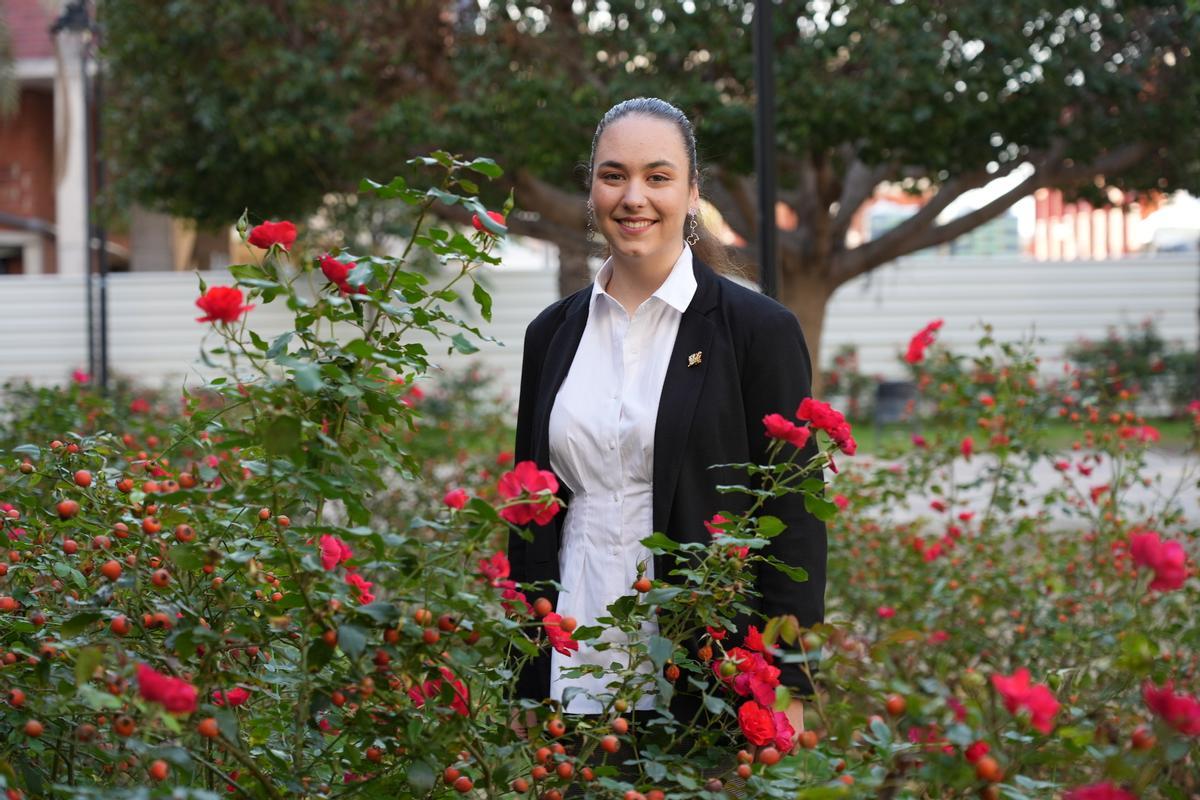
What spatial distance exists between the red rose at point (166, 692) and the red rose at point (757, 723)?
0.82 metres

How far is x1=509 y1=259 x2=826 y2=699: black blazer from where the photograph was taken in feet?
7.63

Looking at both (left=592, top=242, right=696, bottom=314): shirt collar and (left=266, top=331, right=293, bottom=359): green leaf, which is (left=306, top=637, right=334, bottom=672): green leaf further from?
(left=592, top=242, right=696, bottom=314): shirt collar

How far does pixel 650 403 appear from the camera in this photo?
7.99ft

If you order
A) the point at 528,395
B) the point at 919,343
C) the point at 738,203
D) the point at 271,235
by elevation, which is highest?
the point at 738,203

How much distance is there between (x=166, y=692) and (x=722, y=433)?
1.19 m

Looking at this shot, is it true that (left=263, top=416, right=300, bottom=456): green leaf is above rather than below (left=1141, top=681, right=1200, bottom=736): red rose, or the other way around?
above

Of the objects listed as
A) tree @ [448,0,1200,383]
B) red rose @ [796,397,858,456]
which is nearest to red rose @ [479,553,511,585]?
red rose @ [796,397,858,456]

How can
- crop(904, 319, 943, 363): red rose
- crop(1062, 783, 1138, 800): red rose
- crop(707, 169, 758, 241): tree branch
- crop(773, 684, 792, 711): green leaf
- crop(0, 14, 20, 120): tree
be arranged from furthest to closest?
crop(0, 14, 20, 120): tree → crop(707, 169, 758, 241): tree branch → crop(904, 319, 943, 363): red rose → crop(773, 684, 792, 711): green leaf → crop(1062, 783, 1138, 800): red rose

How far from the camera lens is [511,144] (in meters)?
9.44

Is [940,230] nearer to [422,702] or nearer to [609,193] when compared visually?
[609,193]

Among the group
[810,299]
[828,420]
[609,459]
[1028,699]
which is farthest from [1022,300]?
[1028,699]

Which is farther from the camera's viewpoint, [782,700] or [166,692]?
[782,700]

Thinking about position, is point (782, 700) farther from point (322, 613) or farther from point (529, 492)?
point (322, 613)

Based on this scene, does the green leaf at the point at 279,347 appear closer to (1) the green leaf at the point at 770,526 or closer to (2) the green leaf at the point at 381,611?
(2) the green leaf at the point at 381,611
